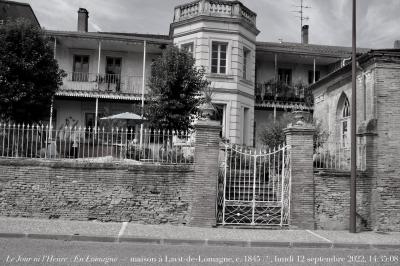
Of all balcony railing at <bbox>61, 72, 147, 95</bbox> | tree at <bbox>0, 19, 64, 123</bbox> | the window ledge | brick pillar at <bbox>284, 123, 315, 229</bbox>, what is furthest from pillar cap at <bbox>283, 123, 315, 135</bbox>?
balcony railing at <bbox>61, 72, 147, 95</bbox>

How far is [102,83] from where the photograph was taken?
2228 cm

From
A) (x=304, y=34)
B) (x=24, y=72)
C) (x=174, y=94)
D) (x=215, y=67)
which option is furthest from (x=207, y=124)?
(x=304, y=34)

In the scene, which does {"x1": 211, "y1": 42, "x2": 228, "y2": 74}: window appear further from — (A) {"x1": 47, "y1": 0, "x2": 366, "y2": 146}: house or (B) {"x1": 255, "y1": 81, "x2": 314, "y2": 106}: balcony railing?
(B) {"x1": 255, "y1": 81, "x2": 314, "y2": 106}: balcony railing

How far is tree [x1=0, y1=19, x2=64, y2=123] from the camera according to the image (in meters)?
13.0

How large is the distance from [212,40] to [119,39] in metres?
5.12

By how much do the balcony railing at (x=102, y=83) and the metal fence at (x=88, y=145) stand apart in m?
10.7

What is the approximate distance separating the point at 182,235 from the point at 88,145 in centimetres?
406

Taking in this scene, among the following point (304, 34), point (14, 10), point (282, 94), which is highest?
point (304, 34)

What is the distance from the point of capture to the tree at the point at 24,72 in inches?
513

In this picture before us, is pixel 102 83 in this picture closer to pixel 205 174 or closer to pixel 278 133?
pixel 278 133

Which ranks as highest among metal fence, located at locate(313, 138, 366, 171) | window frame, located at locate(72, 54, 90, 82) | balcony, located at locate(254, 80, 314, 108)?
window frame, located at locate(72, 54, 90, 82)

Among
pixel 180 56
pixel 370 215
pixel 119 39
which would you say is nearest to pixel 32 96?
pixel 180 56

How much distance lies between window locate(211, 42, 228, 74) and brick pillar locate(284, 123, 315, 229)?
33.0 ft

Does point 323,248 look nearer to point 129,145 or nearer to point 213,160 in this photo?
point 213,160
